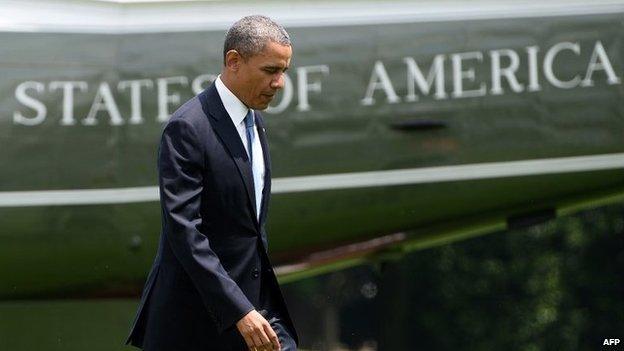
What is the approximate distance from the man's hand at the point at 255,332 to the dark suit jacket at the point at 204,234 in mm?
40

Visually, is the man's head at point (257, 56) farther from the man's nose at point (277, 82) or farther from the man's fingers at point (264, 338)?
the man's fingers at point (264, 338)

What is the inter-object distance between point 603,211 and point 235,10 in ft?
49.0

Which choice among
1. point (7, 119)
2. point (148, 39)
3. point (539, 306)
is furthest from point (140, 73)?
point (539, 306)

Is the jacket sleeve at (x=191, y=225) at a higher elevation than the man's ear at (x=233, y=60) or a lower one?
lower

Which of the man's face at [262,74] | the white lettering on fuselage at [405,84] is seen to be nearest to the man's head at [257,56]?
the man's face at [262,74]

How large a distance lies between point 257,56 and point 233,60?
0.09 meters

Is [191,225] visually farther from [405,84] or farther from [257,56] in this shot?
[405,84]

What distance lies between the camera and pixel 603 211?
21.6 meters

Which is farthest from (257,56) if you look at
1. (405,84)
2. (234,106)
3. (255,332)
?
(405,84)

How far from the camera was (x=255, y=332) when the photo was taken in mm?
4848

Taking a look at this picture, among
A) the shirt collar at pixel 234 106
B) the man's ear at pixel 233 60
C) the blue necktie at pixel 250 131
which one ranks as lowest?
the blue necktie at pixel 250 131

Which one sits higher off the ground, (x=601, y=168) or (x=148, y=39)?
(x=148, y=39)

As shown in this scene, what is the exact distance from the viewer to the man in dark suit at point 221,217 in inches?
192

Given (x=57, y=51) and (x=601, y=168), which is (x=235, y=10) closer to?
(x=57, y=51)
